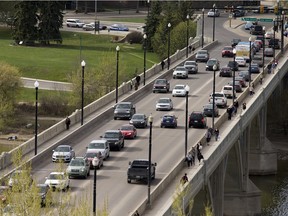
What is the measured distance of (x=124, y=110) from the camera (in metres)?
101

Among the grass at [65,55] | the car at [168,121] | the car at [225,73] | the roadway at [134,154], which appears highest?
the car at [225,73]

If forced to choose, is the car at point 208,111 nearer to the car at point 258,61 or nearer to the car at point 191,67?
the car at point 191,67

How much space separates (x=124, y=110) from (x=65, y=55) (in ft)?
232

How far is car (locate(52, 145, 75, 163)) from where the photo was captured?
3187 inches

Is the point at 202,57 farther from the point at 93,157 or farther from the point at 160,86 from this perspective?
the point at 93,157

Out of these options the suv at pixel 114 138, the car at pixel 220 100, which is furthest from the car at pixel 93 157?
the car at pixel 220 100

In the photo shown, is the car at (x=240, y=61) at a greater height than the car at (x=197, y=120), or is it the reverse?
the car at (x=240, y=61)

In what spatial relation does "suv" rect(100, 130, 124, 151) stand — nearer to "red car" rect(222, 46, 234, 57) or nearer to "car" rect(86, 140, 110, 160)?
"car" rect(86, 140, 110, 160)

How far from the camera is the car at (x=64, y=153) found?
8094 cm

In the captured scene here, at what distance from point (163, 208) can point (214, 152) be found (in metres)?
17.0

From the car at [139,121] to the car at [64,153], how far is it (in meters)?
14.8

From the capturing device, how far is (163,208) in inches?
2719

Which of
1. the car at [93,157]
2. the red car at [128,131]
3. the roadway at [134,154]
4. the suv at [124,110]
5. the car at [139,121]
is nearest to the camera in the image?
the roadway at [134,154]

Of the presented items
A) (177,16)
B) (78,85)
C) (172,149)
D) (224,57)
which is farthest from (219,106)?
(177,16)
